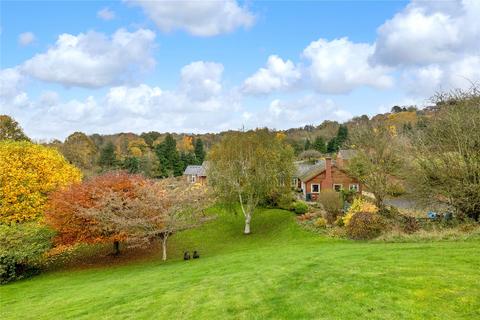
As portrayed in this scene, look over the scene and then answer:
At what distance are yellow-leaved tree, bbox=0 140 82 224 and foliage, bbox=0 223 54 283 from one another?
366cm

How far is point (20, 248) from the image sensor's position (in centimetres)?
2450

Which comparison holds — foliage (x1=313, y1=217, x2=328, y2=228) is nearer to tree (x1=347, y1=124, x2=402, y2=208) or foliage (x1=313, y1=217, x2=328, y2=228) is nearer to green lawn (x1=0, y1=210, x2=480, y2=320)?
tree (x1=347, y1=124, x2=402, y2=208)

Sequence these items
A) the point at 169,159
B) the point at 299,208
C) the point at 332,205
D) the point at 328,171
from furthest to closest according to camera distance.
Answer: the point at 169,159 → the point at 328,171 → the point at 299,208 → the point at 332,205

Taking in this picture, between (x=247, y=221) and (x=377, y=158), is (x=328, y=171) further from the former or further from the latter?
(x=247, y=221)

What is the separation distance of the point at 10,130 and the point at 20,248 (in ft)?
144

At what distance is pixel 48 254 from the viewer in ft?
86.1

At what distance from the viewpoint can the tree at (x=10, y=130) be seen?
59969 millimetres

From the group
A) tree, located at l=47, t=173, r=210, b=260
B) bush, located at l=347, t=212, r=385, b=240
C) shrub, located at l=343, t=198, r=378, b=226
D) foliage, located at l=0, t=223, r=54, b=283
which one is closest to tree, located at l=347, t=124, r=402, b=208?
shrub, located at l=343, t=198, r=378, b=226

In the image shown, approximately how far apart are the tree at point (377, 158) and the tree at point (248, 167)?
681 cm

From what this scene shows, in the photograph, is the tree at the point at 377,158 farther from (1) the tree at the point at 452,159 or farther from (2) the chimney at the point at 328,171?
(2) the chimney at the point at 328,171

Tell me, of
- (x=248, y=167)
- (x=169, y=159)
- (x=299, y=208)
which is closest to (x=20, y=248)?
(x=248, y=167)

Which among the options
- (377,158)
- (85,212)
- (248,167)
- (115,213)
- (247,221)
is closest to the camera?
(85,212)

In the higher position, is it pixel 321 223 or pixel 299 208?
pixel 299 208

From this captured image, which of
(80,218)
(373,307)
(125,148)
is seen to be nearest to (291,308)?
(373,307)
